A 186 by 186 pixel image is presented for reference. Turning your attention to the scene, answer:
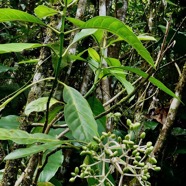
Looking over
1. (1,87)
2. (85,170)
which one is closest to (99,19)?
(85,170)

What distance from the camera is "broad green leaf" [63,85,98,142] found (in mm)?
793

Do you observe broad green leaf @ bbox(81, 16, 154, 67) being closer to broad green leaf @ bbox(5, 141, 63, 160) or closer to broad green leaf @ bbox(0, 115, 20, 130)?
broad green leaf @ bbox(5, 141, 63, 160)

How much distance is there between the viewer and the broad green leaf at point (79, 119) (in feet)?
2.60

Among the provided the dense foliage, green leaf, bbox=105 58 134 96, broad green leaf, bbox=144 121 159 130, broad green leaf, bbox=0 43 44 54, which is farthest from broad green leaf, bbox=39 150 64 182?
broad green leaf, bbox=144 121 159 130

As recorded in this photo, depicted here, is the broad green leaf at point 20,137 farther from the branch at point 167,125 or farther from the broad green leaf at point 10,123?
the branch at point 167,125

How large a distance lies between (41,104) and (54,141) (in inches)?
7.8

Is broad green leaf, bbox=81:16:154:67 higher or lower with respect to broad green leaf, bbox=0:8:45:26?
lower

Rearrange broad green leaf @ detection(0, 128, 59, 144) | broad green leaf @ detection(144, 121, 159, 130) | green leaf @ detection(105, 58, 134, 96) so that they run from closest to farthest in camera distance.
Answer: broad green leaf @ detection(0, 128, 59, 144) → green leaf @ detection(105, 58, 134, 96) → broad green leaf @ detection(144, 121, 159, 130)

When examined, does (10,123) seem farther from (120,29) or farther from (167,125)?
(167,125)

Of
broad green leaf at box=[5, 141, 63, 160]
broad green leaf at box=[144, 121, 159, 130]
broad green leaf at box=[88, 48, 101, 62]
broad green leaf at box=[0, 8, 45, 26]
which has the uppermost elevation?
broad green leaf at box=[0, 8, 45, 26]

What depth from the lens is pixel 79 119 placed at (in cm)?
82

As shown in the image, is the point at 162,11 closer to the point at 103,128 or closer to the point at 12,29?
the point at 12,29

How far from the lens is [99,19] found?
77 centimetres

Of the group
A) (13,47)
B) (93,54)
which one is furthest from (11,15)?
(93,54)
